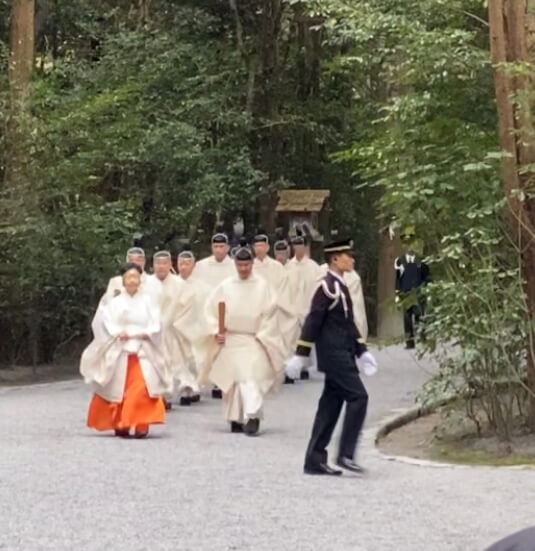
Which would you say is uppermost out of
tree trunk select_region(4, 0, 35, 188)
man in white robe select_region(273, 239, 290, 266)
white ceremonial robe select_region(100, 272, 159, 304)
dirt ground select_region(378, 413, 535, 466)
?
tree trunk select_region(4, 0, 35, 188)

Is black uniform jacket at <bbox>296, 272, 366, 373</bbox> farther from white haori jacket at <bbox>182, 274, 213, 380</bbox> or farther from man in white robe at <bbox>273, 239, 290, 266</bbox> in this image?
man in white robe at <bbox>273, 239, 290, 266</bbox>

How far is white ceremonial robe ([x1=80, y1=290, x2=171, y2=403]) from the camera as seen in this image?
534 inches

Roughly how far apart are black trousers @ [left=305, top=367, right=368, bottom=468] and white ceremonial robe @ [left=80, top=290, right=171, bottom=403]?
3.03 meters

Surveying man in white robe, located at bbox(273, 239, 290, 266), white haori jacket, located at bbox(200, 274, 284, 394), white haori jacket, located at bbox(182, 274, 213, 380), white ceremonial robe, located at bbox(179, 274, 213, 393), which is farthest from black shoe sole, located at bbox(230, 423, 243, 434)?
man in white robe, located at bbox(273, 239, 290, 266)

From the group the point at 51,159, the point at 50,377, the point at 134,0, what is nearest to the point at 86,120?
the point at 51,159

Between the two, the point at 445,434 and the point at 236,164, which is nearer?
the point at 445,434

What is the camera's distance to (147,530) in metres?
8.40

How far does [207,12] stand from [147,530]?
20.9 meters

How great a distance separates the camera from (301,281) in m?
21.5

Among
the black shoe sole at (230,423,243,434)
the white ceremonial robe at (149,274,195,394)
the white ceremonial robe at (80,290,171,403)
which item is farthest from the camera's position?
the white ceremonial robe at (149,274,195,394)

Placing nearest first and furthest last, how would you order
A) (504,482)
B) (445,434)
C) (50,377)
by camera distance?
(504,482) < (445,434) < (50,377)

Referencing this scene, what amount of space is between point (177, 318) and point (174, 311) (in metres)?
0.11

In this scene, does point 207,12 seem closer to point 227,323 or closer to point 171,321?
point 171,321

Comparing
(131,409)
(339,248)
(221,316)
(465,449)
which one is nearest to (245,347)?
(221,316)
